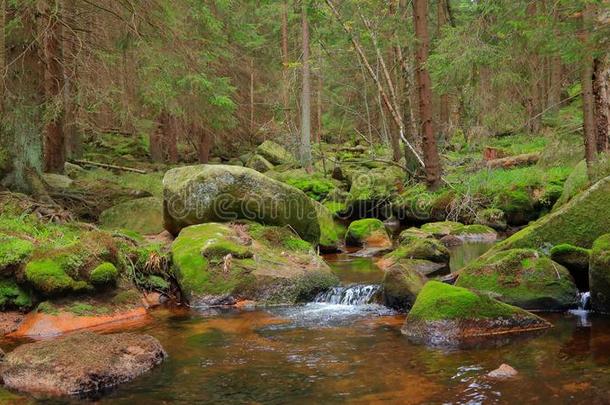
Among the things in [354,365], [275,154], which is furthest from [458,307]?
[275,154]

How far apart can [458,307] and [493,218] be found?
910 cm

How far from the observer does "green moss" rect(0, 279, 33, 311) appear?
7.98 m

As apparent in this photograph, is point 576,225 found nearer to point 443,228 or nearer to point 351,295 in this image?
point 351,295

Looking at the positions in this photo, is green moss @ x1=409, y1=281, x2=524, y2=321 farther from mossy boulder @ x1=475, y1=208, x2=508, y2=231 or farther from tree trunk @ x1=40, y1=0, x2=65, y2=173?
mossy boulder @ x1=475, y1=208, x2=508, y2=231

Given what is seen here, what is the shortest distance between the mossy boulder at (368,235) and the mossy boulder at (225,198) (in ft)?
9.42

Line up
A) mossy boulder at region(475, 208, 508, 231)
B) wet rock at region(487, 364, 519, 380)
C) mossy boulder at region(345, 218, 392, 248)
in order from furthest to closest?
mossy boulder at region(475, 208, 508, 231)
mossy boulder at region(345, 218, 392, 248)
wet rock at region(487, 364, 519, 380)

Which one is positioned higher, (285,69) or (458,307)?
(285,69)

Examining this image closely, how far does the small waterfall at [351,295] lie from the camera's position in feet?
29.3

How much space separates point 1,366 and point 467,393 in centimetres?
425

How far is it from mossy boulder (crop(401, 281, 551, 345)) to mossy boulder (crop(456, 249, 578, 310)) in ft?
2.65

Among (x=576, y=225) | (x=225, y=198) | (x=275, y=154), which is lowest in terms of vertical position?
(x=576, y=225)

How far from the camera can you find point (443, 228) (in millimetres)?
14602

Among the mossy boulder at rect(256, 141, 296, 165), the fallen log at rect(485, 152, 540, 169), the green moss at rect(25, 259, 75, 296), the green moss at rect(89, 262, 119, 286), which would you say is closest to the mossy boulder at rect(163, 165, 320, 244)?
the green moss at rect(89, 262, 119, 286)

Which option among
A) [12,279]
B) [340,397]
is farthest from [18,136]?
[340,397]
